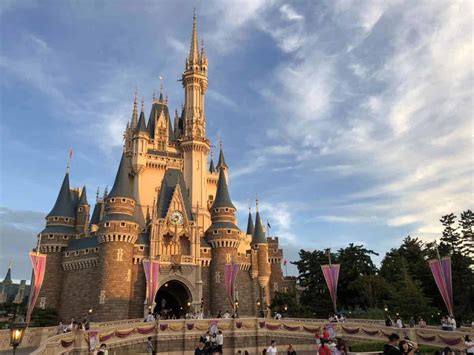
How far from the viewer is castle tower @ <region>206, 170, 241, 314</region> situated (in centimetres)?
4594

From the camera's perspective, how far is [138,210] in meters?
50.2

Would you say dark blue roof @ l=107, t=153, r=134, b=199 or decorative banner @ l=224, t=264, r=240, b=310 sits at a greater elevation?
dark blue roof @ l=107, t=153, r=134, b=199

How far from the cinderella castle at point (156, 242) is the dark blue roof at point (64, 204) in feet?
0.38

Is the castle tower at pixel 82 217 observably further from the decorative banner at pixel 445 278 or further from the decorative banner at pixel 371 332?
the decorative banner at pixel 445 278

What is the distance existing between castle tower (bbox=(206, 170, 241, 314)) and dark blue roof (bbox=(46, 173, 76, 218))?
686 inches

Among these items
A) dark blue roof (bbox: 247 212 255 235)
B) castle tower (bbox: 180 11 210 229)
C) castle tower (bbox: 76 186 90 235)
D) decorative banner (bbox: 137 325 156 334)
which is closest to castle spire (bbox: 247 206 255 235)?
dark blue roof (bbox: 247 212 255 235)

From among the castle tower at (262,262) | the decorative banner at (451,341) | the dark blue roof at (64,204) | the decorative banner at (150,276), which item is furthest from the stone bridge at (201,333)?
the dark blue roof at (64,204)

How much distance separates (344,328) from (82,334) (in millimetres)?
17007

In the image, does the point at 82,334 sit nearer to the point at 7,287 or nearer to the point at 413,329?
the point at 413,329

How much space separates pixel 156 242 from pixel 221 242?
7900 mm

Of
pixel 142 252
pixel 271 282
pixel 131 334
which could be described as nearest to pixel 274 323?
pixel 131 334

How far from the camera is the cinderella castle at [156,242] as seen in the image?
1676 inches

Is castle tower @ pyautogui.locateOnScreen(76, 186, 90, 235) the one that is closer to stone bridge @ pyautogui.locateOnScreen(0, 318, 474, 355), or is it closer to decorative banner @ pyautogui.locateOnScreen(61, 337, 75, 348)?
stone bridge @ pyautogui.locateOnScreen(0, 318, 474, 355)

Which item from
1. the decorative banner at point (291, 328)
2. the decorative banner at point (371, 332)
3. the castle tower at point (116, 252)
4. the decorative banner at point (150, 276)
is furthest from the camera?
the castle tower at point (116, 252)
